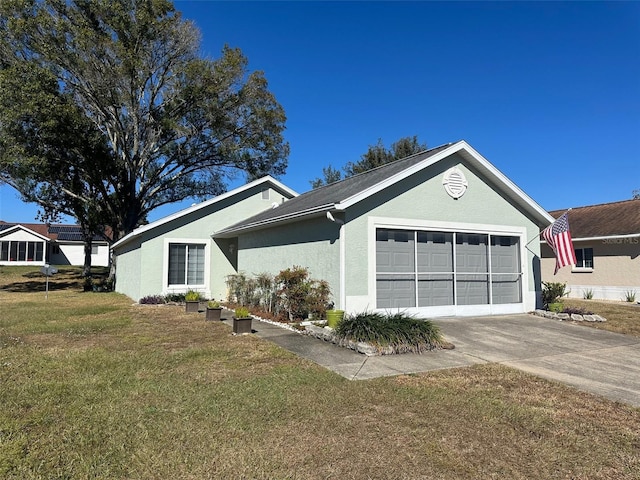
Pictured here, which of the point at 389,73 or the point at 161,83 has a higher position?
the point at 161,83

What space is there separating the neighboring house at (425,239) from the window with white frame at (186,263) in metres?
4.51

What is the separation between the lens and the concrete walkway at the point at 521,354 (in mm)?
6094

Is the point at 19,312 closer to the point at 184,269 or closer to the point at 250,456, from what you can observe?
the point at 184,269

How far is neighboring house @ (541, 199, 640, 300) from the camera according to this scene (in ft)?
58.0

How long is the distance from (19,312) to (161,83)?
13907mm

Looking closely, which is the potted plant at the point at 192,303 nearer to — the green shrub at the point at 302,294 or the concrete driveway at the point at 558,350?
the green shrub at the point at 302,294

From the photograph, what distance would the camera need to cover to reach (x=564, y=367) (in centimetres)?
677

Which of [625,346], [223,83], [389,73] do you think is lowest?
[625,346]

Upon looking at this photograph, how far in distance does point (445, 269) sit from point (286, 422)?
8349mm

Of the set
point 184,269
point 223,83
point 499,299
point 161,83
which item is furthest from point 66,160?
point 499,299

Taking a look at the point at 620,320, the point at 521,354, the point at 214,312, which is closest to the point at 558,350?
the point at 521,354

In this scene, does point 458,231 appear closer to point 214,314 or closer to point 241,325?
point 241,325

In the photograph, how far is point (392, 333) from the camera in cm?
767

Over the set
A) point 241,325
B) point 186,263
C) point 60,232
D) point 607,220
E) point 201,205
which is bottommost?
point 241,325
